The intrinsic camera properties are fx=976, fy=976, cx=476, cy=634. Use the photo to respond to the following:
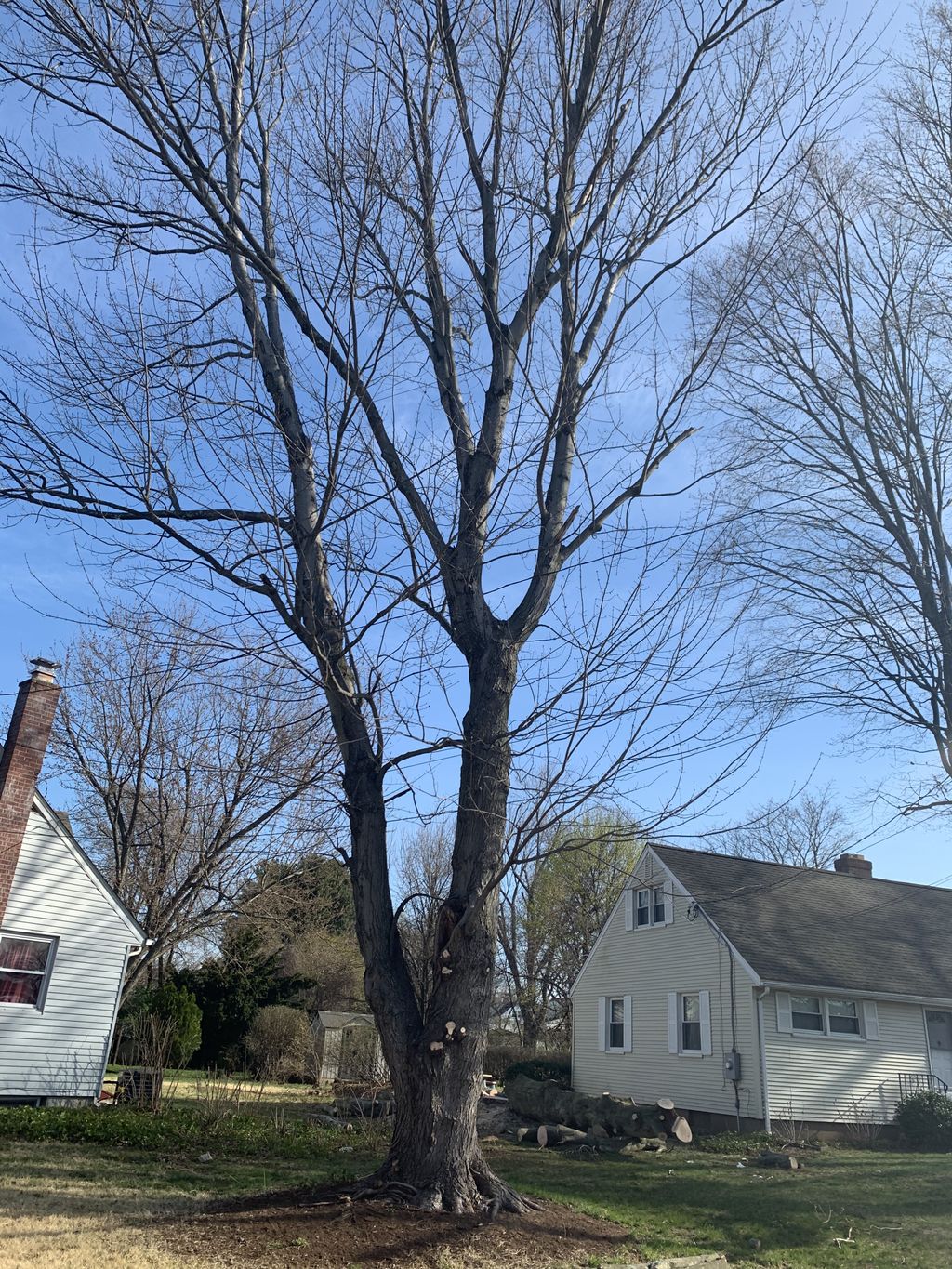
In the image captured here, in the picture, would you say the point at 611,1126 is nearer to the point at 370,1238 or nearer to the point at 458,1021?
the point at 458,1021

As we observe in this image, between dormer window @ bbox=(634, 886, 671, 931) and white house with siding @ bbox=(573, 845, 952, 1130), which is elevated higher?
dormer window @ bbox=(634, 886, 671, 931)

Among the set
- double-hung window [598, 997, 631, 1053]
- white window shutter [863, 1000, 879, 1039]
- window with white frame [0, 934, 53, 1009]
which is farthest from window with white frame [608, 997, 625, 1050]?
window with white frame [0, 934, 53, 1009]

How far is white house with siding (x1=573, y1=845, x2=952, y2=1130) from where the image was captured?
1820cm

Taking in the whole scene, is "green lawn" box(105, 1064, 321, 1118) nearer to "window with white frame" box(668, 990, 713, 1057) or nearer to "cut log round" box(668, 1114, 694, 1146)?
"cut log round" box(668, 1114, 694, 1146)

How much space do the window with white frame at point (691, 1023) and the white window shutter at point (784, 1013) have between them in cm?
185

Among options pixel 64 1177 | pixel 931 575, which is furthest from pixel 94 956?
pixel 931 575

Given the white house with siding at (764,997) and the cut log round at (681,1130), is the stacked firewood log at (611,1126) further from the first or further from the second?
the white house with siding at (764,997)

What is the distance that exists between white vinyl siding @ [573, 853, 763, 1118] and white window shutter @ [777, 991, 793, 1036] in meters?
0.54

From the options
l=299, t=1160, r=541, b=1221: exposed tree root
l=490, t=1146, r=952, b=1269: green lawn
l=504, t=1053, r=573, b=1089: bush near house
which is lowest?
l=490, t=1146, r=952, b=1269: green lawn

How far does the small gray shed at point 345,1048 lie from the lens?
1831 cm

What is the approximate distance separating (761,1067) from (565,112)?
1660 cm

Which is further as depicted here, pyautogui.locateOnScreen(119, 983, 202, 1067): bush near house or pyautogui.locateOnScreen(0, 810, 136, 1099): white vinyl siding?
pyautogui.locateOnScreen(119, 983, 202, 1067): bush near house

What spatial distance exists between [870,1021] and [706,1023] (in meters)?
3.22

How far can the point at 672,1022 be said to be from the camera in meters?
20.2
